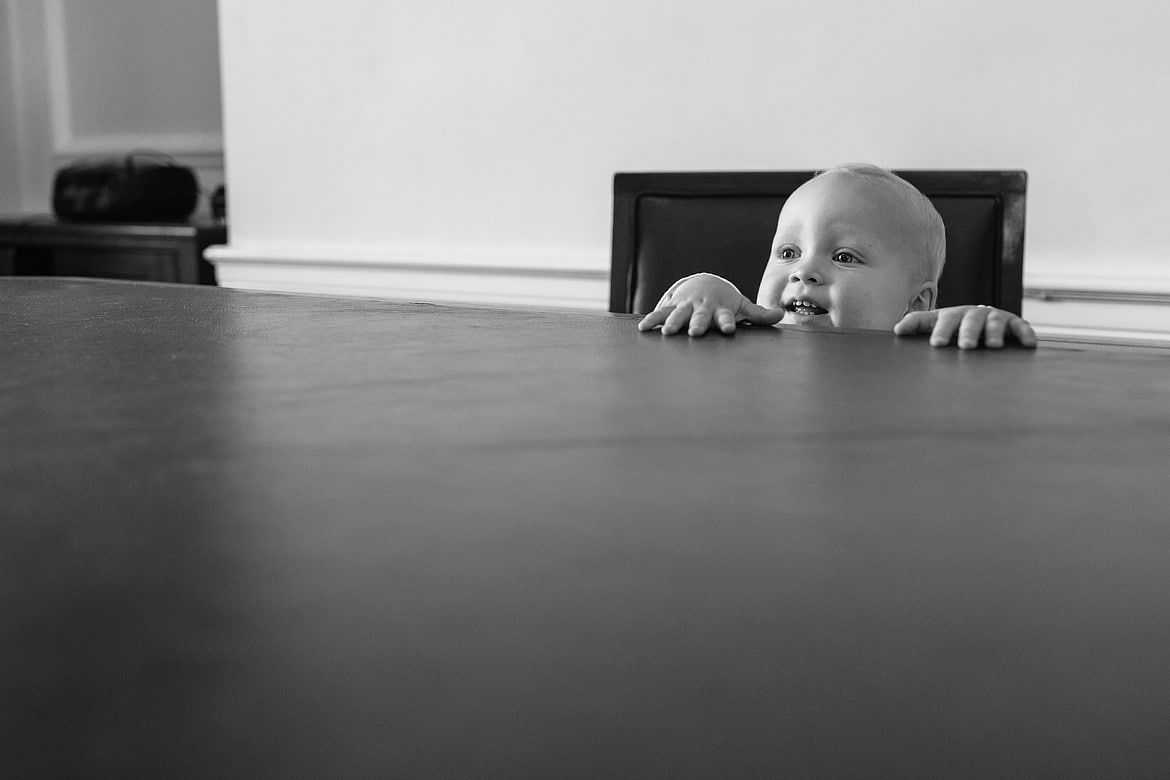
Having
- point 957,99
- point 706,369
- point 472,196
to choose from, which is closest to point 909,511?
point 706,369

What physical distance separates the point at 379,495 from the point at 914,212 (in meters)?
0.86

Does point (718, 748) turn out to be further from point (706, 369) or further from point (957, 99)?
point (957, 99)

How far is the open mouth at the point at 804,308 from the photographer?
968 millimetres

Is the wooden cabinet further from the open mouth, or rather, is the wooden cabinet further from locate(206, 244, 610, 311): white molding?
the open mouth

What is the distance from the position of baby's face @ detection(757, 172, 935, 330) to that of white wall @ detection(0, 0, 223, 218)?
1850 millimetres

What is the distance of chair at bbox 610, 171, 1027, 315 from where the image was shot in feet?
3.17

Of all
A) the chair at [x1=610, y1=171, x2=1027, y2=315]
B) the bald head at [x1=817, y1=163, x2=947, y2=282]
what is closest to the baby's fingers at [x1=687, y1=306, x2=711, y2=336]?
the chair at [x1=610, y1=171, x2=1027, y2=315]

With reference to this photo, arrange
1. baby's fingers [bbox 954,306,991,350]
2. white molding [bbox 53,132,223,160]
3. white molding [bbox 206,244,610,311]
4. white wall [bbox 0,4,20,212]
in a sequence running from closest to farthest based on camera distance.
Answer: baby's fingers [bbox 954,306,991,350], white molding [bbox 206,244,610,311], white molding [bbox 53,132,223,160], white wall [bbox 0,4,20,212]

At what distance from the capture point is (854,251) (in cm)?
100

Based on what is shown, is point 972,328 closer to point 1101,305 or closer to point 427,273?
point 1101,305

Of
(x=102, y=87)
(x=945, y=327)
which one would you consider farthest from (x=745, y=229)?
(x=102, y=87)

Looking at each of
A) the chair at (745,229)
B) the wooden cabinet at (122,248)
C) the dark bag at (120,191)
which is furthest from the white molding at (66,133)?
the chair at (745,229)

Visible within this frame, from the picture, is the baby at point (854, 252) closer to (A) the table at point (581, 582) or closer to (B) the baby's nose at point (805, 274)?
(B) the baby's nose at point (805, 274)

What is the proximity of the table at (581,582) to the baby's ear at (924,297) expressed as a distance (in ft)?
2.24
